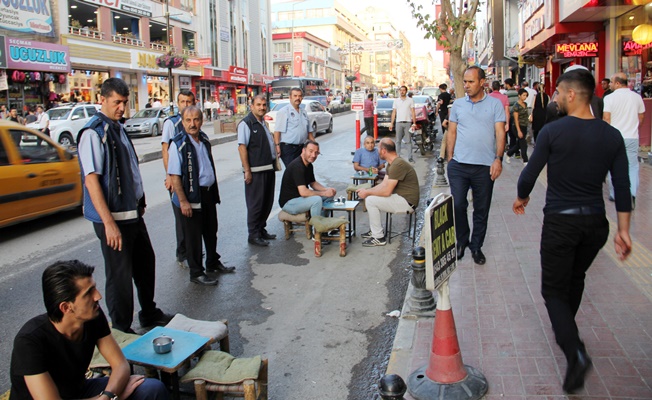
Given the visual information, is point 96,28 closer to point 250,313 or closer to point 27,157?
point 27,157

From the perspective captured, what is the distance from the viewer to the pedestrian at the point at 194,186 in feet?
19.3

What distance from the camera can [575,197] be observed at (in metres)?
3.63

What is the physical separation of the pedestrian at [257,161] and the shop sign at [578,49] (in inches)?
497

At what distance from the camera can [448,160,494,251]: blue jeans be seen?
616 cm

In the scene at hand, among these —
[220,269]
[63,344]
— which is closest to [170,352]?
[63,344]

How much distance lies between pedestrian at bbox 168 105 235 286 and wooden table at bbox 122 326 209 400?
7.01 feet

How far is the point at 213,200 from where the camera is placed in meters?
6.36

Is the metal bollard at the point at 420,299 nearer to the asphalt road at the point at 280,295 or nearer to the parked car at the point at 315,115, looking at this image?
the asphalt road at the point at 280,295

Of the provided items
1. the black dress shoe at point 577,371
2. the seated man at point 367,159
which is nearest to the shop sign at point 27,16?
the seated man at point 367,159

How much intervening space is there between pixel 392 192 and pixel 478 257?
1.64 m

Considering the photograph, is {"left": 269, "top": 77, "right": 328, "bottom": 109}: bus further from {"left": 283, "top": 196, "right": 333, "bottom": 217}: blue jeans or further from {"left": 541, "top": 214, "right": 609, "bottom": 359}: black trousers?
{"left": 541, "top": 214, "right": 609, "bottom": 359}: black trousers

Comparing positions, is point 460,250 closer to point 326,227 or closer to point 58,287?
point 326,227

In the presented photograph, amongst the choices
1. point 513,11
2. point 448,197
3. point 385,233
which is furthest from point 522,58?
point 448,197

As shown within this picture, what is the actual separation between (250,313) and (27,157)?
5.06 metres
